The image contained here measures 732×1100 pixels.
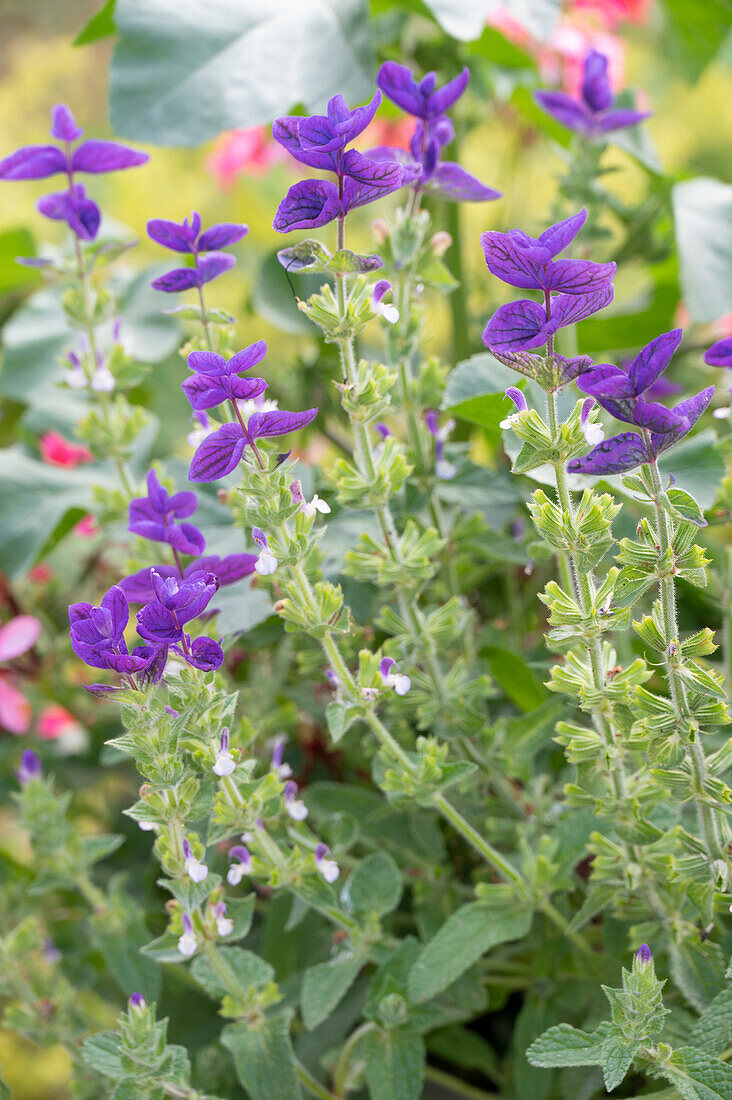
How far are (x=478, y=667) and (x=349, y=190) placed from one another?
0.80 ft

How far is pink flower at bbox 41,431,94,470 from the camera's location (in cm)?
64

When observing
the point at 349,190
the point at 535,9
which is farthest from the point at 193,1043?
the point at 535,9

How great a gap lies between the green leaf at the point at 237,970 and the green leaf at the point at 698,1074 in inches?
5.6

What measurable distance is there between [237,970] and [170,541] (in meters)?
0.16

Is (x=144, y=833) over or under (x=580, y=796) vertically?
under

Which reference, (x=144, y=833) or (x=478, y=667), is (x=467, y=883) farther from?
(x=144, y=833)

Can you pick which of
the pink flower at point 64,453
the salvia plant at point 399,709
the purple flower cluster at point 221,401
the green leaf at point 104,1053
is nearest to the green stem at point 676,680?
the salvia plant at point 399,709

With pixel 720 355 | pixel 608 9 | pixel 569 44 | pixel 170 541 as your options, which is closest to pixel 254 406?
pixel 170 541

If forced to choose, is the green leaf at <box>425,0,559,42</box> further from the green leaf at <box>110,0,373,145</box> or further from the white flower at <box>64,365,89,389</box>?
the white flower at <box>64,365,89,389</box>

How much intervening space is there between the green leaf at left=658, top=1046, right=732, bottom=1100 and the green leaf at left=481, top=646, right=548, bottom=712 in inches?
7.0

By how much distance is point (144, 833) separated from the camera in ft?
2.02

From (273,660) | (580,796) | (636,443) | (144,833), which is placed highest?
(636,443)

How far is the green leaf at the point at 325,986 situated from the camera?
1.17 feet

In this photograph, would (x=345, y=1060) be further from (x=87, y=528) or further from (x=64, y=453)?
(x=64, y=453)
